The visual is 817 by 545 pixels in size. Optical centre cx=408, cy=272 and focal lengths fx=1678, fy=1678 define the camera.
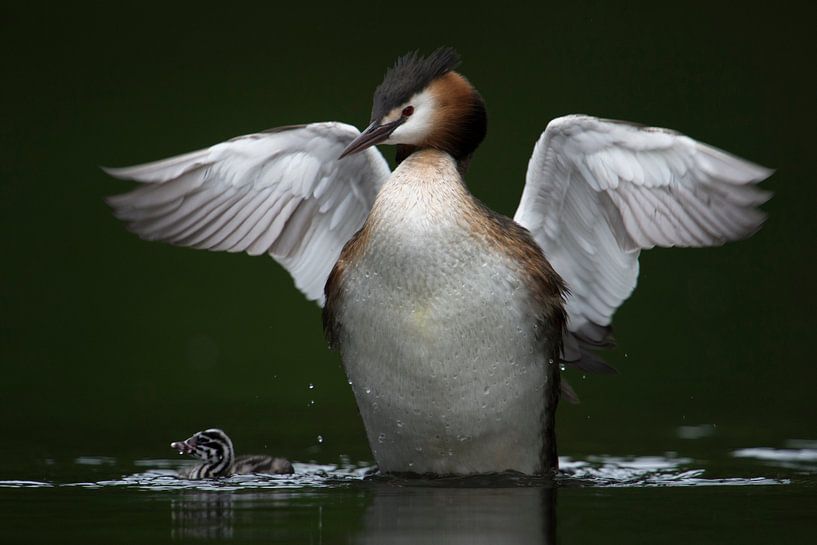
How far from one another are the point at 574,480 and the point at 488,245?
50.5 inches

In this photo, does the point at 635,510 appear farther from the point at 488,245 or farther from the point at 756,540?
the point at 488,245

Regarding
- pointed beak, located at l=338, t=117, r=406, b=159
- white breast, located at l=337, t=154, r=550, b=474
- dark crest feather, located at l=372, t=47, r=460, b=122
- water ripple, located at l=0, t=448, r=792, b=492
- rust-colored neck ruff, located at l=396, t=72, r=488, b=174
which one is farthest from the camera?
rust-colored neck ruff, located at l=396, t=72, r=488, b=174

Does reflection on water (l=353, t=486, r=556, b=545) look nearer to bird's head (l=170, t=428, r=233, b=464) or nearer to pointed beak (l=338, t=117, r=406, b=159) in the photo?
bird's head (l=170, t=428, r=233, b=464)

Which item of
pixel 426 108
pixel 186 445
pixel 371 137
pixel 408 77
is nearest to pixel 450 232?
pixel 371 137

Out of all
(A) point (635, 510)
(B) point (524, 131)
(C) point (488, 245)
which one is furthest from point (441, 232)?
(B) point (524, 131)

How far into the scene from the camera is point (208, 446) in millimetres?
9195

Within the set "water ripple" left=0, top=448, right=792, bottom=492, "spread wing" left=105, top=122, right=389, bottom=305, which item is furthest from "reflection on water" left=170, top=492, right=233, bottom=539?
"spread wing" left=105, top=122, right=389, bottom=305

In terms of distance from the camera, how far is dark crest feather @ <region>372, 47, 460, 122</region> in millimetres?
8805

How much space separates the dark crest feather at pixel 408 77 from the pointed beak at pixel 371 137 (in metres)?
0.06

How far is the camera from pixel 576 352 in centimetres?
966

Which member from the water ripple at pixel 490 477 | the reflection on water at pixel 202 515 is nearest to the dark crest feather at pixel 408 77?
the water ripple at pixel 490 477

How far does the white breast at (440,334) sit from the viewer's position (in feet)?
27.8

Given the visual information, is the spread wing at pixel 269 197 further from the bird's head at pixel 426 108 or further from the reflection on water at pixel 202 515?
the reflection on water at pixel 202 515

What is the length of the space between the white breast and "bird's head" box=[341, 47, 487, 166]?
0.19 meters
